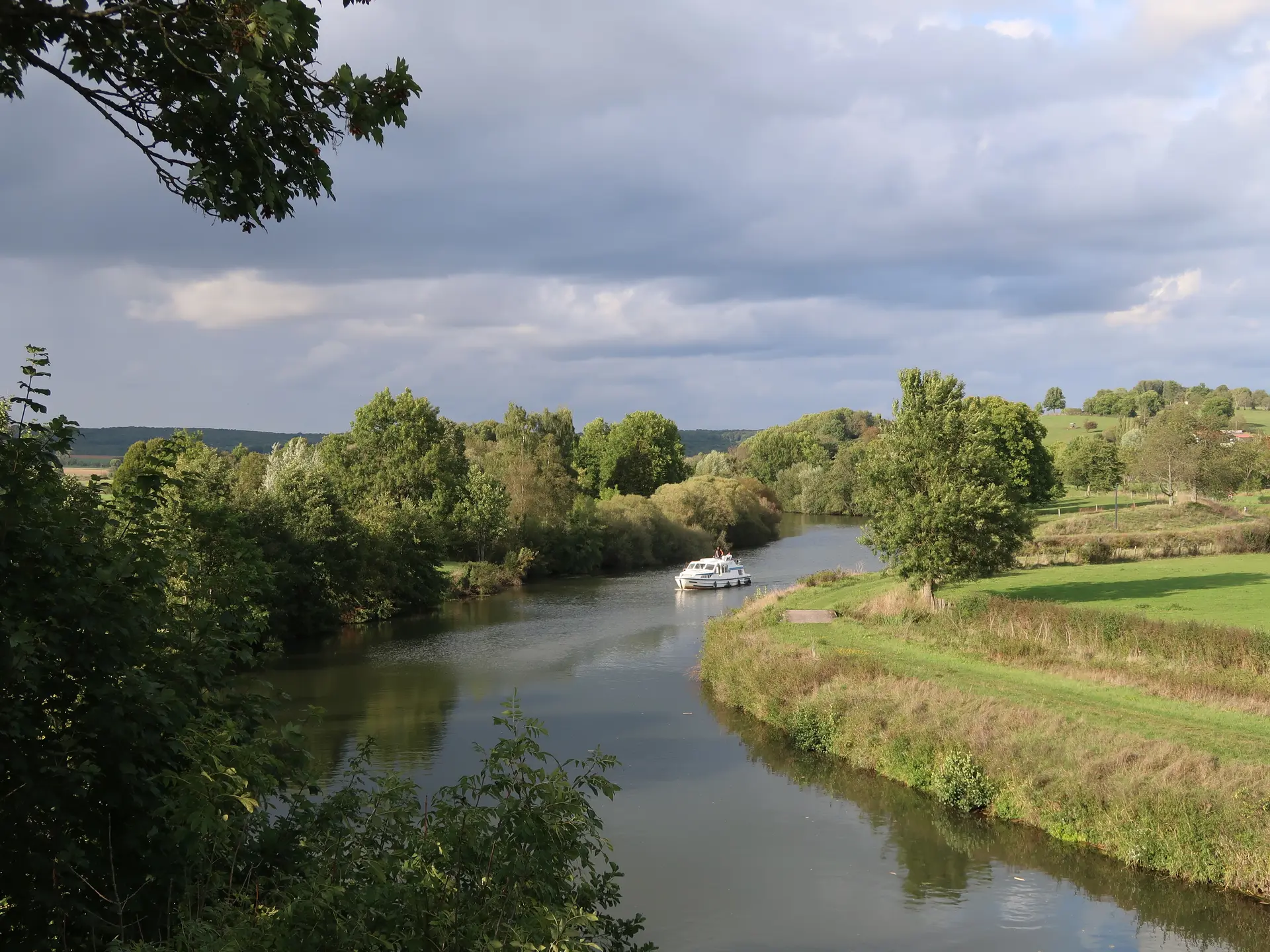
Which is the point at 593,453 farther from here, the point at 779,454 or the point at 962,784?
the point at 962,784

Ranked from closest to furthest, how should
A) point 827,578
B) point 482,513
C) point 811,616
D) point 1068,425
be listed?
point 811,616 → point 827,578 → point 482,513 → point 1068,425

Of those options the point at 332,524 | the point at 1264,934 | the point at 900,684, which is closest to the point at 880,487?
the point at 900,684

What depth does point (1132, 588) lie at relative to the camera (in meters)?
35.7

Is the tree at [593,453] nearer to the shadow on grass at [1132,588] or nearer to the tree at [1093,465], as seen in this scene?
the tree at [1093,465]

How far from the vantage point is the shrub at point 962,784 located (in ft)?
63.7

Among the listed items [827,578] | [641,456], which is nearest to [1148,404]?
[641,456]

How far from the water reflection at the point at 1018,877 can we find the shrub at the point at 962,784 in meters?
0.27

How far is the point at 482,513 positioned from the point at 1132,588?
1347 inches

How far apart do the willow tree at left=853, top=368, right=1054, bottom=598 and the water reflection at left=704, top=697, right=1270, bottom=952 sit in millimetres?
10613

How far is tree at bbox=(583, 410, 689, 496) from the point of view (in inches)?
3607

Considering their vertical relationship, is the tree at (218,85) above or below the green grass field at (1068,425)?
below

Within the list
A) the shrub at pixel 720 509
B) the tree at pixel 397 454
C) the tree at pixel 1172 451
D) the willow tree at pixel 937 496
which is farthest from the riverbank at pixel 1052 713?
the tree at pixel 1172 451

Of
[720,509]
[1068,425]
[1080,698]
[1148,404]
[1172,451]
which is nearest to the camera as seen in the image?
[1080,698]

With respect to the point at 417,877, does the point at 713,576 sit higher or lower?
lower
